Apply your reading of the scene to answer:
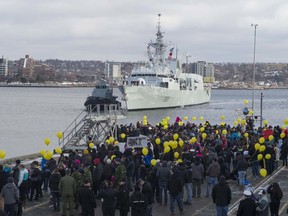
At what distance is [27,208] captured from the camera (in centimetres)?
1538

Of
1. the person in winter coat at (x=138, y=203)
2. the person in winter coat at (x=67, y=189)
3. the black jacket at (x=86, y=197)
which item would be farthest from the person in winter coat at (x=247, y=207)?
the person in winter coat at (x=67, y=189)

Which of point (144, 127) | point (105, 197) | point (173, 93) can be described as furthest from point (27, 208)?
point (173, 93)

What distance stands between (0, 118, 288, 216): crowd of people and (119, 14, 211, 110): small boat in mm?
60325

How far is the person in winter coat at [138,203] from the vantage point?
12.8 m

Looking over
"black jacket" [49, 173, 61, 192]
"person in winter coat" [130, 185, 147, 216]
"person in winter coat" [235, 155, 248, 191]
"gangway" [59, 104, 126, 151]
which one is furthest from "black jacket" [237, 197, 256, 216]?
"gangway" [59, 104, 126, 151]

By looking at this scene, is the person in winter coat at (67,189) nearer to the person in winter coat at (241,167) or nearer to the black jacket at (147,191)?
the black jacket at (147,191)

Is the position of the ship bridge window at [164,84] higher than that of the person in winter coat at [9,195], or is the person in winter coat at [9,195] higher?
the ship bridge window at [164,84]

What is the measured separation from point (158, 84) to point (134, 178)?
67.9 m

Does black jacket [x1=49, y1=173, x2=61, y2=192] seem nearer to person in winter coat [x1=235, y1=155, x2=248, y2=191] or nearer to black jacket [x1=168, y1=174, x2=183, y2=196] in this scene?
black jacket [x1=168, y1=174, x2=183, y2=196]

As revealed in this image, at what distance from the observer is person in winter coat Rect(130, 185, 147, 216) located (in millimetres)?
12844

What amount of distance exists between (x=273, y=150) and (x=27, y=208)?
377 inches

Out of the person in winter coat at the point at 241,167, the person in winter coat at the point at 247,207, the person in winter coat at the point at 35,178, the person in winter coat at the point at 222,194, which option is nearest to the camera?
the person in winter coat at the point at 247,207

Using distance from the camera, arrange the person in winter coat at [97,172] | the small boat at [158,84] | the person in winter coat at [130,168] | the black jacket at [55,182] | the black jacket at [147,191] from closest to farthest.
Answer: the black jacket at [147,191] < the black jacket at [55,182] < the person in winter coat at [97,172] < the person in winter coat at [130,168] < the small boat at [158,84]

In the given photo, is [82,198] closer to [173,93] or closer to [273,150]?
[273,150]
